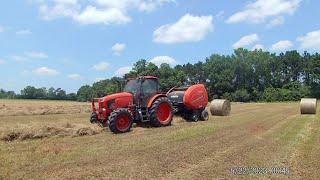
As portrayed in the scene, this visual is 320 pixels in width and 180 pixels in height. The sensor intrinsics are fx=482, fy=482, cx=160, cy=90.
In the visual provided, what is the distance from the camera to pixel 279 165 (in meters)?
9.43

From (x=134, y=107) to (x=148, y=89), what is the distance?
980 millimetres

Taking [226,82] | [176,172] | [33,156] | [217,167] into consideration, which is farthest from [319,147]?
[226,82]

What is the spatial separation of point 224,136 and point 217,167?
16.1 feet

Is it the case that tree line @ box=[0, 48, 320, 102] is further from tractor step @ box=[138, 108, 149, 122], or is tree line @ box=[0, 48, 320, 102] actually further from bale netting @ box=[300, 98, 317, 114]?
tractor step @ box=[138, 108, 149, 122]

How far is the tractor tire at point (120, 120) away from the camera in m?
15.3

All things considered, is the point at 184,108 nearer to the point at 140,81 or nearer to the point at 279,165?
the point at 140,81

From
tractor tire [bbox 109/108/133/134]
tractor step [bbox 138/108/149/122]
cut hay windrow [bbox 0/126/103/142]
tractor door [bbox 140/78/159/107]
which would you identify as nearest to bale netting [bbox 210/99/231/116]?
tractor door [bbox 140/78/159/107]

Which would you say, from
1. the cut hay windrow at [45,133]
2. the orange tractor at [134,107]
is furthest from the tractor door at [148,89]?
the cut hay windrow at [45,133]

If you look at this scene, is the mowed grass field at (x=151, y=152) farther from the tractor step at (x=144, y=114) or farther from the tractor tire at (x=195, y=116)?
the tractor tire at (x=195, y=116)

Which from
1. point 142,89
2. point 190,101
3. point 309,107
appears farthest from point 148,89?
point 309,107

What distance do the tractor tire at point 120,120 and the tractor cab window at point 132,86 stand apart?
172 cm

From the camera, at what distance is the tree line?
77.4 metres

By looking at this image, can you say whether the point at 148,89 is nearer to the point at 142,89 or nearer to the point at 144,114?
the point at 142,89

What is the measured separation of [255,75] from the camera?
8800cm
